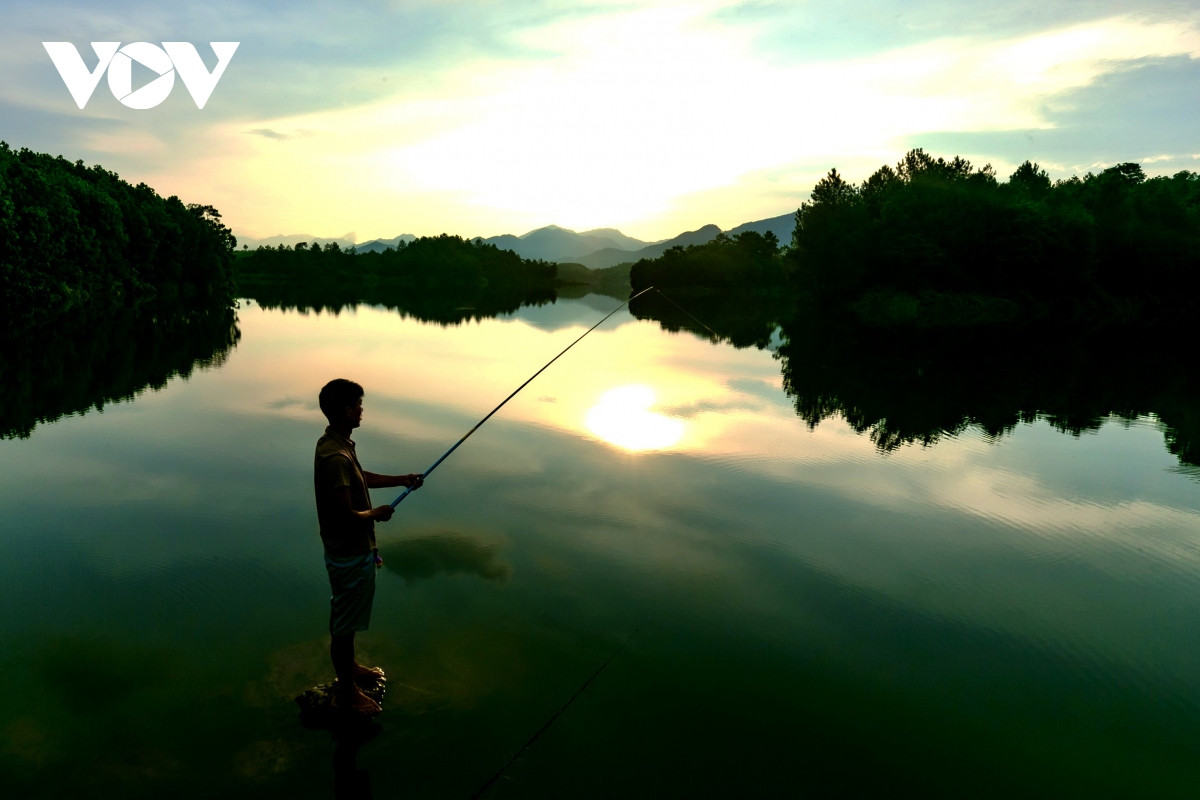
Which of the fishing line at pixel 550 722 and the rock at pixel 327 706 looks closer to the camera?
the fishing line at pixel 550 722

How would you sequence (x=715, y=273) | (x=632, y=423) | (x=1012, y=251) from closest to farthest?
(x=632, y=423) → (x=1012, y=251) → (x=715, y=273)

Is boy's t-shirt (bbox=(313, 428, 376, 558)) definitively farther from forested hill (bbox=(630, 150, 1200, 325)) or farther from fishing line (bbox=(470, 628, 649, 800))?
forested hill (bbox=(630, 150, 1200, 325))

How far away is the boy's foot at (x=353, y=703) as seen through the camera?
5184mm

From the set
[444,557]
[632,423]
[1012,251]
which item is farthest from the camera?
[1012,251]

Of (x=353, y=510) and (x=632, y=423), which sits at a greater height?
(x=353, y=510)

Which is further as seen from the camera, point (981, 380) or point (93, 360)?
point (981, 380)

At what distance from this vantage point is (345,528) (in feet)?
16.1

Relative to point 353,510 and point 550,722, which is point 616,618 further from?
point 353,510

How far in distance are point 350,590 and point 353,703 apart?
0.91m

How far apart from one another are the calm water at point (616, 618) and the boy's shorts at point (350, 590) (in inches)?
33.0

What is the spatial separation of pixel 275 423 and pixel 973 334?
42.2m

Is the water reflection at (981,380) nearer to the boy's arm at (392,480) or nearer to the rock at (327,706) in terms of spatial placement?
the boy's arm at (392,480)

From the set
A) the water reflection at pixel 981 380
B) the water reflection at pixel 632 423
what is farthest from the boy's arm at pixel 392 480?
the water reflection at pixel 981 380

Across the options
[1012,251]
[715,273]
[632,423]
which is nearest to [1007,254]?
[1012,251]
